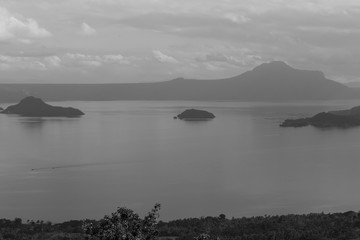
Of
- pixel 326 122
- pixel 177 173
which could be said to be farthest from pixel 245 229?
pixel 326 122

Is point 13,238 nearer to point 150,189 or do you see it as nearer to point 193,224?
point 193,224

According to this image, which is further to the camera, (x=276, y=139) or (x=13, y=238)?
(x=276, y=139)

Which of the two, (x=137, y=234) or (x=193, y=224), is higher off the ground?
(x=137, y=234)

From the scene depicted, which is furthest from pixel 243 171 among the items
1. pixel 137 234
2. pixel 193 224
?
pixel 137 234

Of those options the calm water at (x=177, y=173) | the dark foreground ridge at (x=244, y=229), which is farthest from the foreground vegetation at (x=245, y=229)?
the calm water at (x=177, y=173)

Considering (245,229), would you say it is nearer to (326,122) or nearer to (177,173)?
(177,173)

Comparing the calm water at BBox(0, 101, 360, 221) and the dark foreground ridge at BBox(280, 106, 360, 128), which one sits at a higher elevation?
the dark foreground ridge at BBox(280, 106, 360, 128)

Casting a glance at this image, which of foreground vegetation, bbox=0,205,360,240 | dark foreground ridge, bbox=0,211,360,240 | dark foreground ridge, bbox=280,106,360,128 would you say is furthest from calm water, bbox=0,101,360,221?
dark foreground ridge, bbox=280,106,360,128

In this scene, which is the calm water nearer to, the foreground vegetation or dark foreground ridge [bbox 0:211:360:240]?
the foreground vegetation

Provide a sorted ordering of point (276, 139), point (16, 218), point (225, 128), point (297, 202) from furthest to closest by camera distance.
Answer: point (225, 128)
point (276, 139)
point (297, 202)
point (16, 218)
